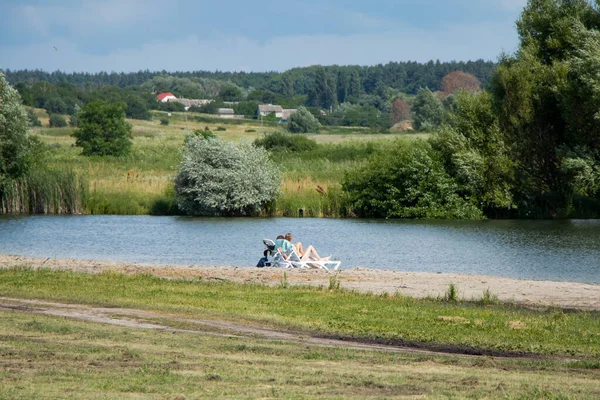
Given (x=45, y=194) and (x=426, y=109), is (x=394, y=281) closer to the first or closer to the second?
(x=45, y=194)

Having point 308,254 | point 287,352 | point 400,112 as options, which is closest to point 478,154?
point 308,254

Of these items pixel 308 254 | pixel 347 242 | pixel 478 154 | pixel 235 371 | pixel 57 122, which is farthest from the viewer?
pixel 57 122

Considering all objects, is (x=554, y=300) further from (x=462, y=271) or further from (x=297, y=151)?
(x=297, y=151)

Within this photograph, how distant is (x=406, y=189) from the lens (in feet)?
164

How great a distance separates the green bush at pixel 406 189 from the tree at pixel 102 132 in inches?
1611

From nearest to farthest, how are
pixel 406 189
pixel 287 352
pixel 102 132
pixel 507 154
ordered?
pixel 287 352
pixel 406 189
pixel 507 154
pixel 102 132

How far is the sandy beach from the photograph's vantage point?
797 inches

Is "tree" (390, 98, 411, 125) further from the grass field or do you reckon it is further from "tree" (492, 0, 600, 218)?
the grass field

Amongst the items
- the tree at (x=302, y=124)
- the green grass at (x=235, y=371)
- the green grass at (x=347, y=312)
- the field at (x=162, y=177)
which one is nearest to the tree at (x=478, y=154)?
the field at (x=162, y=177)

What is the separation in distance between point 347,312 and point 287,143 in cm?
6269

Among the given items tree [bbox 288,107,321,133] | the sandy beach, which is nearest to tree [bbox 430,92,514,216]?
the sandy beach

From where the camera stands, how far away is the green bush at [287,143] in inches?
3083

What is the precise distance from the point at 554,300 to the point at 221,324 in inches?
334

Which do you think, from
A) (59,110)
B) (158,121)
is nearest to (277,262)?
(158,121)
